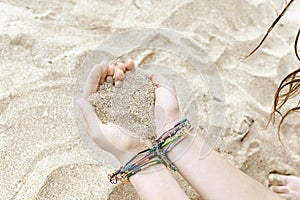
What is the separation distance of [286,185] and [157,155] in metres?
0.51

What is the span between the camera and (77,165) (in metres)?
1.32

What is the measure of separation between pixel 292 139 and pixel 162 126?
1.81 ft

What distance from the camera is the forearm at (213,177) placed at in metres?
1.21

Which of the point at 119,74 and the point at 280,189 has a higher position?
the point at 119,74

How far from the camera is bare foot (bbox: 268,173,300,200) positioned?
1.39m

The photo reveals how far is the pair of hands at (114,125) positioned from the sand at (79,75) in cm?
13

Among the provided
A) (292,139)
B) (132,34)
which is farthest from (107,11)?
(292,139)

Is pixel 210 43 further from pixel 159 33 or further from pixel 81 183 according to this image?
pixel 81 183

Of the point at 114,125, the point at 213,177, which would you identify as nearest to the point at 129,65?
the point at 114,125

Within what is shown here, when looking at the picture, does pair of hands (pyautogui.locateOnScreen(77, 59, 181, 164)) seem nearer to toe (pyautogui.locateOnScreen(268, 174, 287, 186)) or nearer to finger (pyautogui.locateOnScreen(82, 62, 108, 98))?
finger (pyautogui.locateOnScreen(82, 62, 108, 98))

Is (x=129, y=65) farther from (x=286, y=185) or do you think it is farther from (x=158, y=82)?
(x=286, y=185)

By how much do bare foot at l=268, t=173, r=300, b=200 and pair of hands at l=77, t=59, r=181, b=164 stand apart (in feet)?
1.42

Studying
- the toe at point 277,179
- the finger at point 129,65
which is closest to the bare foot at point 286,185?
the toe at point 277,179

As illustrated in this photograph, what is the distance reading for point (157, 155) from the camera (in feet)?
4.06
